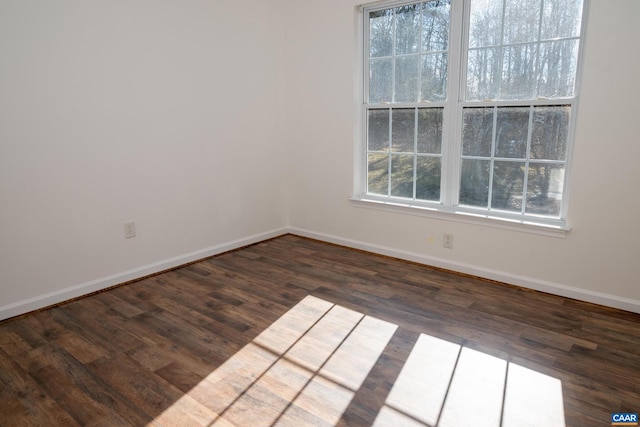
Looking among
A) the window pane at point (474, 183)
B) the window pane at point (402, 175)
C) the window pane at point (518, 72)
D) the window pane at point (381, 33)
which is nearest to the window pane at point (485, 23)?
the window pane at point (518, 72)

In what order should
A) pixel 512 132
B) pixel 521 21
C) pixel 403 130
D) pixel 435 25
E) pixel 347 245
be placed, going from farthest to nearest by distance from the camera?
pixel 347 245
pixel 403 130
pixel 435 25
pixel 512 132
pixel 521 21

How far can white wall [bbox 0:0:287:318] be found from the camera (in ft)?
8.89

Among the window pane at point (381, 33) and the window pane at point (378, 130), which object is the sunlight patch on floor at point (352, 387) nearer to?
the window pane at point (378, 130)

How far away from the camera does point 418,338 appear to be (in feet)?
8.05

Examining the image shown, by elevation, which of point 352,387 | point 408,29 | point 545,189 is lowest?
point 352,387

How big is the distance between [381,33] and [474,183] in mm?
1519

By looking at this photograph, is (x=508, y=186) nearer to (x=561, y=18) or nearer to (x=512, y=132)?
(x=512, y=132)

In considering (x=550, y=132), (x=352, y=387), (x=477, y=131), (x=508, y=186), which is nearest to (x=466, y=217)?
(x=508, y=186)

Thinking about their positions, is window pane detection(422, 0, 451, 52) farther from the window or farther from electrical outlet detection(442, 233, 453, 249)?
electrical outlet detection(442, 233, 453, 249)

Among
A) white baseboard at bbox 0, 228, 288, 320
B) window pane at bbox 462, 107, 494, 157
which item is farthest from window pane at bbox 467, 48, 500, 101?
white baseboard at bbox 0, 228, 288, 320

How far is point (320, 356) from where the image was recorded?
2.28m

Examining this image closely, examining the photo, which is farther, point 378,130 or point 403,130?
point 378,130

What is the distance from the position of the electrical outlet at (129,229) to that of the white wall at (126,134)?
0.04m

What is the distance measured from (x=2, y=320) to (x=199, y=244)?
1.52 metres
